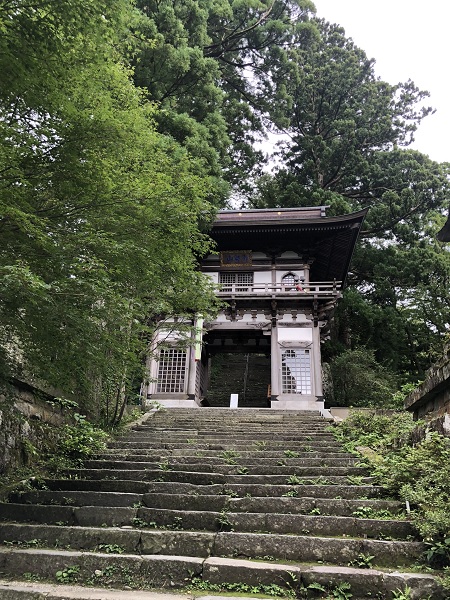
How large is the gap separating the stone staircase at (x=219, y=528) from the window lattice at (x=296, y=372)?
29.2 ft

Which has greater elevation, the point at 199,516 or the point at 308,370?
the point at 308,370

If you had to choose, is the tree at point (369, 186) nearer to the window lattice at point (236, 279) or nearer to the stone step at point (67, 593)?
the window lattice at point (236, 279)

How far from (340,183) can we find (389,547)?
85.1ft

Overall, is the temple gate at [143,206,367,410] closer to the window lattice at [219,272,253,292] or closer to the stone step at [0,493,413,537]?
the window lattice at [219,272,253,292]

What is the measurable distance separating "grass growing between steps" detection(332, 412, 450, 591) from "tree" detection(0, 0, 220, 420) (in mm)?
3714

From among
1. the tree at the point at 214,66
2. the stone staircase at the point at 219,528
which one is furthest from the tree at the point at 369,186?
the stone staircase at the point at 219,528

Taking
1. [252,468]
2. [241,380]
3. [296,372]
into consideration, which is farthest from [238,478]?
[241,380]

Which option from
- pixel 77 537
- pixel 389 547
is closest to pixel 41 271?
pixel 77 537

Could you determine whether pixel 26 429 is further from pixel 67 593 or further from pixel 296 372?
pixel 296 372

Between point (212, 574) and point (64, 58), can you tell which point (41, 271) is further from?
point (212, 574)

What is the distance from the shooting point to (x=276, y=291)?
1797 centimetres

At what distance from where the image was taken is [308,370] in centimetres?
1673

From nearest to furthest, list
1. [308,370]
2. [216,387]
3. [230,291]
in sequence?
[308,370] < [230,291] < [216,387]

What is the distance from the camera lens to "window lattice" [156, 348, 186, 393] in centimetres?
1667
